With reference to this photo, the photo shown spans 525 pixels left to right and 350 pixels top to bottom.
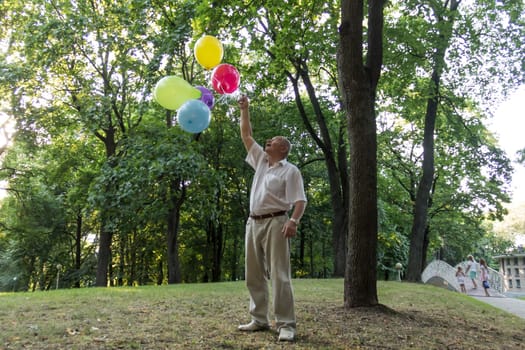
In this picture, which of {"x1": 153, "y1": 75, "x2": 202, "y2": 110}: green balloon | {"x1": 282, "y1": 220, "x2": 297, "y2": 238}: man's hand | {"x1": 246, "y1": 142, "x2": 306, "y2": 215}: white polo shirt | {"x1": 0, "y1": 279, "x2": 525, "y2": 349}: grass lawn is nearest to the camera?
→ {"x1": 0, "y1": 279, "x2": 525, "y2": 349}: grass lawn

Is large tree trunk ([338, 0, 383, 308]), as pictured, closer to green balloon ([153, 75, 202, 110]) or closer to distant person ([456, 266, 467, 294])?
green balloon ([153, 75, 202, 110])

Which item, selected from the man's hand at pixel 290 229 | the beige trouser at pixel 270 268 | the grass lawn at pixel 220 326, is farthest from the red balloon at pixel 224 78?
the grass lawn at pixel 220 326

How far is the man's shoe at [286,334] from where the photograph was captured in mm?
3467

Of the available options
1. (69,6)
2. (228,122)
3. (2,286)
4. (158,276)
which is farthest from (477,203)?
(2,286)

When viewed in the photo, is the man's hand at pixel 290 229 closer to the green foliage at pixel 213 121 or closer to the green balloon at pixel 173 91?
the green balloon at pixel 173 91

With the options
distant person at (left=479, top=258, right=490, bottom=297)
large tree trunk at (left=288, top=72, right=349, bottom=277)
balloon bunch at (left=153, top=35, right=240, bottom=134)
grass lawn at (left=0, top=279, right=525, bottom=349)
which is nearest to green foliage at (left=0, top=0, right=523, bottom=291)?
large tree trunk at (left=288, top=72, right=349, bottom=277)

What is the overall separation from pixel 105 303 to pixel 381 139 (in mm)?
13765

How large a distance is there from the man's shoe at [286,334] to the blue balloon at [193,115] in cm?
242

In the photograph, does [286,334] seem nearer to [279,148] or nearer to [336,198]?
[279,148]

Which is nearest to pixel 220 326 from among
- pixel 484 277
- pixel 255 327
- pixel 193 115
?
pixel 255 327

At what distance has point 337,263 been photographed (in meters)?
13.9

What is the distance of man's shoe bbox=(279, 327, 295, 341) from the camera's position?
3467 mm

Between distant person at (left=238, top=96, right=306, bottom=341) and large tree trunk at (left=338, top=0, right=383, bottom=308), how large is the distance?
6.08 ft

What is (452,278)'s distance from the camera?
60.8 feet
